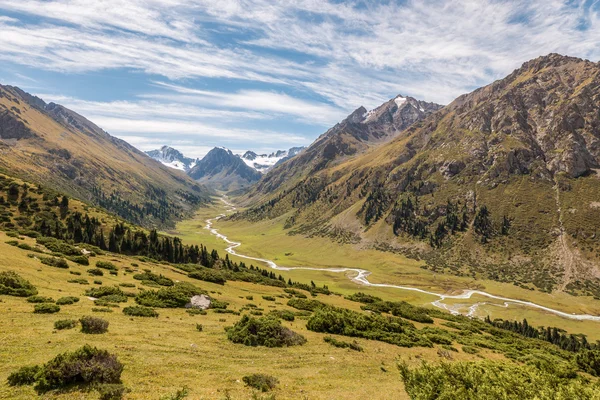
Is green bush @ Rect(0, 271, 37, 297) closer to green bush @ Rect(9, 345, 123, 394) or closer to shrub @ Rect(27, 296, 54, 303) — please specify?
shrub @ Rect(27, 296, 54, 303)

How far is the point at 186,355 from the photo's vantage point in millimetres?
25484

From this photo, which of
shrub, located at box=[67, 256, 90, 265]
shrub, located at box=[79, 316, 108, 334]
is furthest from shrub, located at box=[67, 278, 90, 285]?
shrub, located at box=[79, 316, 108, 334]

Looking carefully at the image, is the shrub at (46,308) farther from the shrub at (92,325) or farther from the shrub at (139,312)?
the shrub at (139,312)

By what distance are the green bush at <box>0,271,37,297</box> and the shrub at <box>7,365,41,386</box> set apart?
2111 cm

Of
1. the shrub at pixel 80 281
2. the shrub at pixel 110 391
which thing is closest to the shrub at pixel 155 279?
the shrub at pixel 80 281

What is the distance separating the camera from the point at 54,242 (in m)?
63.8

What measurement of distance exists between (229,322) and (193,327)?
224 inches

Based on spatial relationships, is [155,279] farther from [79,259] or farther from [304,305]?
[304,305]

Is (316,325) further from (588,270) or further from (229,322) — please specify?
(588,270)

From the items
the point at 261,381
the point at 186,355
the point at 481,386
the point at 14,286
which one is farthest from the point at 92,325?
the point at 481,386

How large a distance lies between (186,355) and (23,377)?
35.0ft

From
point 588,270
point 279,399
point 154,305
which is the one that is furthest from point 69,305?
point 588,270

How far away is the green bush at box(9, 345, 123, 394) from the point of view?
56.1ft

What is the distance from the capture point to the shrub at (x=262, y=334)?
3189 centimetres
